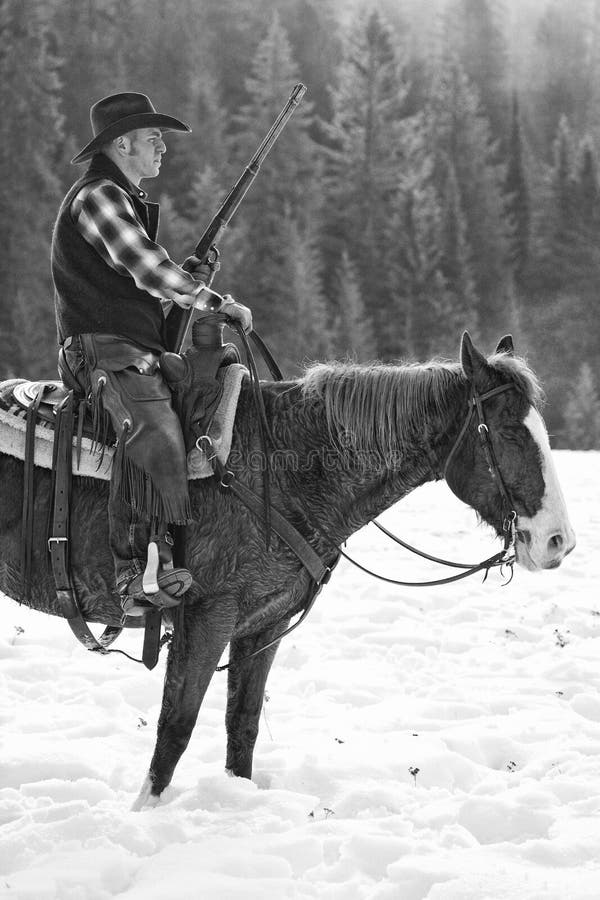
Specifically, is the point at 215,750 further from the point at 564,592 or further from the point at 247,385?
the point at 564,592

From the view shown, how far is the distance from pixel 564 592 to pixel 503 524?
4.32 meters

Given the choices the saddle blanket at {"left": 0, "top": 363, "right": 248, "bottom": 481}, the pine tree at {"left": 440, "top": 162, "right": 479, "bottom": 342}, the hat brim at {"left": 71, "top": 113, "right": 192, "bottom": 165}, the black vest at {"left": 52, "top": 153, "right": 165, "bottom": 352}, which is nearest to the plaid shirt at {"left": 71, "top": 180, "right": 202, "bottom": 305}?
the black vest at {"left": 52, "top": 153, "right": 165, "bottom": 352}

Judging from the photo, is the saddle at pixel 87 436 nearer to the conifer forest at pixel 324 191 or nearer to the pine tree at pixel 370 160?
the conifer forest at pixel 324 191

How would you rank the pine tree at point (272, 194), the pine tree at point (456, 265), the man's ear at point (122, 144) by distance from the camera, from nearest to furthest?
the man's ear at point (122, 144)
the pine tree at point (272, 194)
the pine tree at point (456, 265)

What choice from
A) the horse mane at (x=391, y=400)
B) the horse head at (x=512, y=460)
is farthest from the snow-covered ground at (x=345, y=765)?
the horse mane at (x=391, y=400)

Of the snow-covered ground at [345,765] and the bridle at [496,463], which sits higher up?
the bridle at [496,463]

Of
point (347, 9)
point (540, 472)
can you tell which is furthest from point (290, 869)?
point (347, 9)

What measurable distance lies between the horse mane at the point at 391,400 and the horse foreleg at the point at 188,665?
3.28 feet

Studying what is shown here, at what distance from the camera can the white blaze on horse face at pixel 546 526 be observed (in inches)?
149

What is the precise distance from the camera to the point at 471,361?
388cm

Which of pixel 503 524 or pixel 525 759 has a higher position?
pixel 503 524

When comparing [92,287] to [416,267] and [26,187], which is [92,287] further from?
[416,267]

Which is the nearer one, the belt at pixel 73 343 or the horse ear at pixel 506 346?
the belt at pixel 73 343

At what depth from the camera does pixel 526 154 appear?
201 feet
